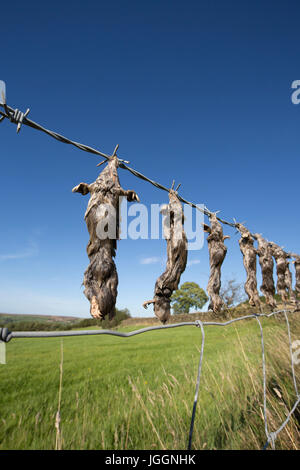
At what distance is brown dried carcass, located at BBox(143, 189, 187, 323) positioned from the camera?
2.84 m

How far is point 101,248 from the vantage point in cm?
223

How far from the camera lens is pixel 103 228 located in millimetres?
2234

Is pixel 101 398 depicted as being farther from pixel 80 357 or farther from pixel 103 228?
pixel 103 228

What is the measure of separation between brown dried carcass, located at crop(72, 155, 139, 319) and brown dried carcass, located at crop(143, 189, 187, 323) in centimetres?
78

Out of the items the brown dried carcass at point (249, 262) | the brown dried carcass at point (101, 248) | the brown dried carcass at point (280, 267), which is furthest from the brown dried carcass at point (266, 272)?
the brown dried carcass at point (101, 248)

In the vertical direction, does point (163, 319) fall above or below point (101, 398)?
above

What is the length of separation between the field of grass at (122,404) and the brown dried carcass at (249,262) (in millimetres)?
1872

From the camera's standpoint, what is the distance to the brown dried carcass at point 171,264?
284 cm

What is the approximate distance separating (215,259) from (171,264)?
1504mm

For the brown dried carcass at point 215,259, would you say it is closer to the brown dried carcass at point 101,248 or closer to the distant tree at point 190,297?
the brown dried carcass at point 101,248

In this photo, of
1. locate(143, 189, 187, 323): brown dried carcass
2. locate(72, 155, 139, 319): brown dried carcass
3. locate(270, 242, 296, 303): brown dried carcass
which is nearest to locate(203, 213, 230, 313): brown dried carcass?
locate(143, 189, 187, 323): brown dried carcass

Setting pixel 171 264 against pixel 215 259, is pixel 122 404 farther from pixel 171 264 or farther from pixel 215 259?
pixel 215 259

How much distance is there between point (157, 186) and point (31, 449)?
301 cm
